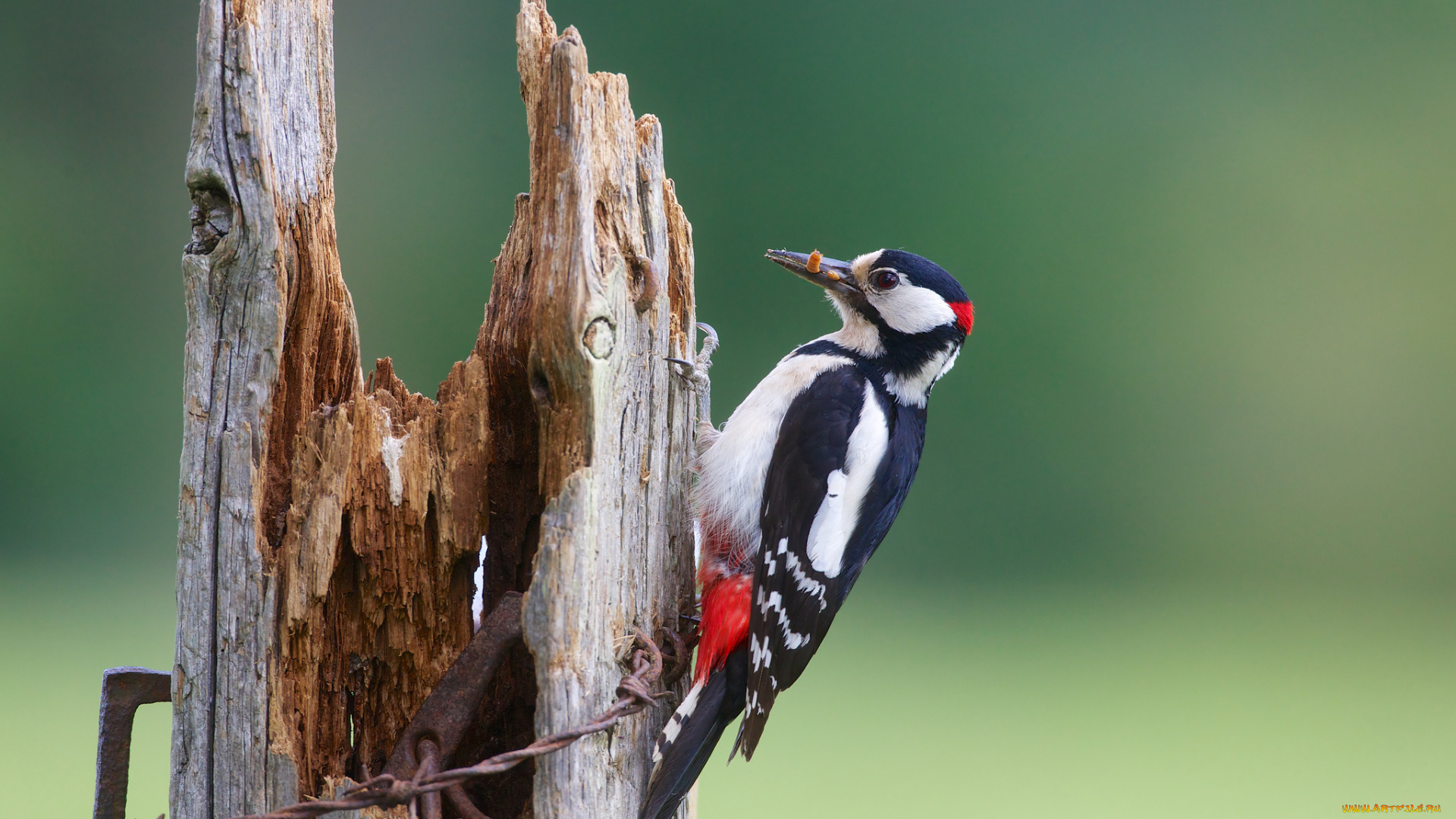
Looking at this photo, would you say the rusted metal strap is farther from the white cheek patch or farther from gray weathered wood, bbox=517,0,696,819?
the white cheek patch

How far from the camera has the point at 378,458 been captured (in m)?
1.01

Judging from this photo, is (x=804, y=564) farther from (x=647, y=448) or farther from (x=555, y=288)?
(x=555, y=288)

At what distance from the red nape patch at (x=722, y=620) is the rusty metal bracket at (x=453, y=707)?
29cm

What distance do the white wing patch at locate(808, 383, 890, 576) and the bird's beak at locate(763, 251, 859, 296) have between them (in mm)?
202

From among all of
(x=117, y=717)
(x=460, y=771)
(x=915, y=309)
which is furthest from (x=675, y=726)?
(x=915, y=309)

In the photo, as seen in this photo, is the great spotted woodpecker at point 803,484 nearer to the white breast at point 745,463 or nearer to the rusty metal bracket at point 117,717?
the white breast at point 745,463

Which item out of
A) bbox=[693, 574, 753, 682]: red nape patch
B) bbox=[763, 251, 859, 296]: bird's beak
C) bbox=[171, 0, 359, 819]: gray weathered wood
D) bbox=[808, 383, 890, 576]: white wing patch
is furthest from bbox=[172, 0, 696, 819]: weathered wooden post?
bbox=[763, 251, 859, 296]: bird's beak

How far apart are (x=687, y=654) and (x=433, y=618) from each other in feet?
1.01

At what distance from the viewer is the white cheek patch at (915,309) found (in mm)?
1615

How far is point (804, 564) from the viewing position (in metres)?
1.39

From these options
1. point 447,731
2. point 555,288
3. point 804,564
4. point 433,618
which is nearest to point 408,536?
point 433,618

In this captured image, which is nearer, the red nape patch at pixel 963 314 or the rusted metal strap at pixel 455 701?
the rusted metal strap at pixel 455 701

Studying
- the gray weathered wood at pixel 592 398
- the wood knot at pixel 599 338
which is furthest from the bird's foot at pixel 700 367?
the wood knot at pixel 599 338

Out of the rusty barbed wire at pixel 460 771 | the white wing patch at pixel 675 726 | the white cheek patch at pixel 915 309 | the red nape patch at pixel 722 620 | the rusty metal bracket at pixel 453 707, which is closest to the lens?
the rusty barbed wire at pixel 460 771
